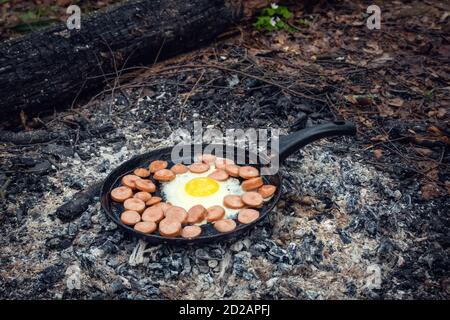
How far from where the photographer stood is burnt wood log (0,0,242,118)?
154 inches

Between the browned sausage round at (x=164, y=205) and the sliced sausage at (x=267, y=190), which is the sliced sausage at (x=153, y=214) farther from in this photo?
the sliced sausage at (x=267, y=190)

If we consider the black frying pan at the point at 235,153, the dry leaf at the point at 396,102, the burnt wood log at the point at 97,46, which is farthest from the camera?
the dry leaf at the point at 396,102

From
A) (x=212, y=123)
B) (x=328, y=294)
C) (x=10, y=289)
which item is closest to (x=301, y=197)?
(x=328, y=294)

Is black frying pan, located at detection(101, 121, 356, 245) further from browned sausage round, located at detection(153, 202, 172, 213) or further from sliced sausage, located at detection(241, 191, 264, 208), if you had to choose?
browned sausage round, located at detection(153, 202, 172, 213)

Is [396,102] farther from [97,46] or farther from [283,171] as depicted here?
[97,46]

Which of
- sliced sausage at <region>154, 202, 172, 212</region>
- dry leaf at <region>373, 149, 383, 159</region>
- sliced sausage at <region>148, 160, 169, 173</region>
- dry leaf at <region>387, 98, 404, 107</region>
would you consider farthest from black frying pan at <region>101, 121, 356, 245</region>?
dry leaf at <region>387, 98, 404, 107</region>

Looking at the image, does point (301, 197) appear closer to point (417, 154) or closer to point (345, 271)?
point (345, 271)

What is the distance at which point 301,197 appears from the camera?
317 centimetres

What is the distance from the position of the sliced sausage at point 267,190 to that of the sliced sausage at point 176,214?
1.68ft

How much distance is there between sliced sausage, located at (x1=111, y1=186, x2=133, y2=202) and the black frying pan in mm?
51

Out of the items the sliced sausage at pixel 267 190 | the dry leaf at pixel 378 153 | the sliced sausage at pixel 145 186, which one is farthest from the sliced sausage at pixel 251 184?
the dry leaf at pixel 378 153

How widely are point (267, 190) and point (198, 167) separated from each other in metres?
0.55

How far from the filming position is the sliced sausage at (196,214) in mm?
2686

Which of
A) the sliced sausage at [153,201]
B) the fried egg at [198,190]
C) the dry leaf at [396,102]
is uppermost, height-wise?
the sliced sausage at [153,201]
